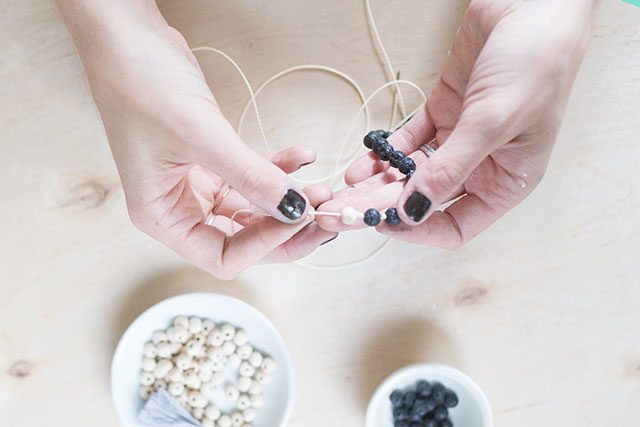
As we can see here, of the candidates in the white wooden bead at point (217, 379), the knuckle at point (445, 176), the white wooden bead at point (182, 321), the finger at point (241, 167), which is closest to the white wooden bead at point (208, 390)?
the white wooden bead at point (217, 379)

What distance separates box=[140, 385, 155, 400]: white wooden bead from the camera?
1048 millimetres

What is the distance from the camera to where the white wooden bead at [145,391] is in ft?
3.44

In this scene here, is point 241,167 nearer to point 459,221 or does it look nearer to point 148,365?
point 459,221

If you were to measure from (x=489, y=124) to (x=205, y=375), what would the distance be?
649mm

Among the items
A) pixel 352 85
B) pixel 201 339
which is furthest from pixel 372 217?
pixel 201 339

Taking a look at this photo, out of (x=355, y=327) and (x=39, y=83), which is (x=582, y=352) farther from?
(x=39, y=83)

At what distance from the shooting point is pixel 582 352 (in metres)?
1.07

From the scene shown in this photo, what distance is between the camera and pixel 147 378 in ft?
3.43

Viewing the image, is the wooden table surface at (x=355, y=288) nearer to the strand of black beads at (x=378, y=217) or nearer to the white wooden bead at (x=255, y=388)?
the white wooden bead at (x=255, y=388)

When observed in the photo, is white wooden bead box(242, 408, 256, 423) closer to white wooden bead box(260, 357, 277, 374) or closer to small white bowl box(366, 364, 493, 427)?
white wooden bead box(260, 357, 277, 374)

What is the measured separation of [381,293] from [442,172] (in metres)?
0.40

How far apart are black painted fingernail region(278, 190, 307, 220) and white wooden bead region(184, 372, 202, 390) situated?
0.45 m

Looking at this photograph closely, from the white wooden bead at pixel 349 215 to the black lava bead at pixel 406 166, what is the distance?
13 centimetres

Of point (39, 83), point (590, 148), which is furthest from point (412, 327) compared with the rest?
point (39, 83)
